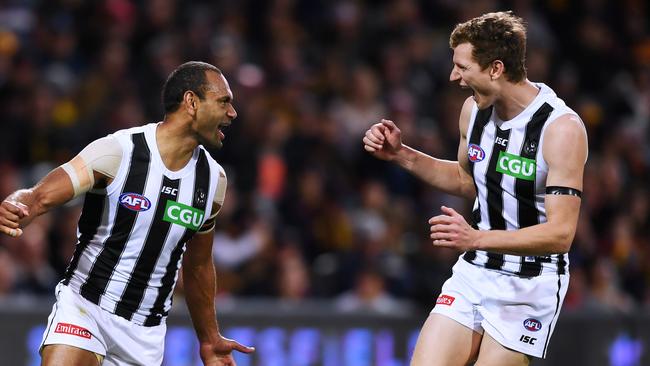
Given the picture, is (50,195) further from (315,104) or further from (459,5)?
(459,5)

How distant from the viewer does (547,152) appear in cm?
569

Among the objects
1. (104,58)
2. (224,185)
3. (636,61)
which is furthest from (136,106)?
(636,61)

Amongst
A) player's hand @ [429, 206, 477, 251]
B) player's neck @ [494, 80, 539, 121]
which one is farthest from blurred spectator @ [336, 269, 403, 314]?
player's hand @ [429, 206, 477, 251]

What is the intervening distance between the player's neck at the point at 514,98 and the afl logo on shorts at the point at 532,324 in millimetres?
1027

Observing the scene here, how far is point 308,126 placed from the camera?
473 inches

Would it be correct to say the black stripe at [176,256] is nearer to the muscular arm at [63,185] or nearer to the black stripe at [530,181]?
the muscular arm at [63,185]

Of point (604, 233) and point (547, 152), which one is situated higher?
point (547, 152)

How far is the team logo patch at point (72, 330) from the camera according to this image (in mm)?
5793

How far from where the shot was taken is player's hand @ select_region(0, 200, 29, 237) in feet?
17.1

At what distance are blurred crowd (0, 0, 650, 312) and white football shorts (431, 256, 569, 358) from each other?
443 centimetres

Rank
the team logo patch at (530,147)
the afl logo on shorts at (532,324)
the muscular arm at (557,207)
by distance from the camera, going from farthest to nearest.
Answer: the afl logo on shorts at (532,324), the team logo patch at (530,147), the muscular arm at (557,207)

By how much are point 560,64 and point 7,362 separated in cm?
861

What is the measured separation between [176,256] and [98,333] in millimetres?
579

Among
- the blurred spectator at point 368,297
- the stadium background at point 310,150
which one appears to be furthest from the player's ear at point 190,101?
the blurred spectator at point 368,297
